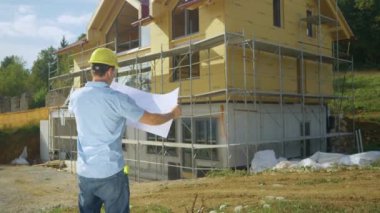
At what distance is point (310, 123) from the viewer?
1950 cm

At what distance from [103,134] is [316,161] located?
1166 cm

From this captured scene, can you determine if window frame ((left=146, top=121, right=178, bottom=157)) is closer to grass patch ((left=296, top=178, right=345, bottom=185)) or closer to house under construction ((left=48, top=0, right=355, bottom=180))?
house under construction ((left=48, top=0, right=355, bottom=180))

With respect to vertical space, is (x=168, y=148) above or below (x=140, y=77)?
below

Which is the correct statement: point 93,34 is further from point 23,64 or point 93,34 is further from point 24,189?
point 23,64

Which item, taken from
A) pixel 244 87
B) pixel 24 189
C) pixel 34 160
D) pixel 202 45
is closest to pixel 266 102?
pixel 244 87

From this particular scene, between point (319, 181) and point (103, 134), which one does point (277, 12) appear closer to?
point (319, 181)

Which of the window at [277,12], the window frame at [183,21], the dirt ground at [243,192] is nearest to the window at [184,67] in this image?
the window frame at [183,21]

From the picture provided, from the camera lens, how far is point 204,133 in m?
16.3

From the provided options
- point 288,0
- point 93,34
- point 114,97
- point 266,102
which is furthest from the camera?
point 93,34

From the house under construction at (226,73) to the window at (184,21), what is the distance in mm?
41

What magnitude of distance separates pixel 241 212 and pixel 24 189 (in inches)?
429

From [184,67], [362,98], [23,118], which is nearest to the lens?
[184,67]

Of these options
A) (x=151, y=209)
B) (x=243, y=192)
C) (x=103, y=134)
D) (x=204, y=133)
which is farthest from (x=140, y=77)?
(x=103, y=134)

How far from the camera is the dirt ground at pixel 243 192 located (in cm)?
813
